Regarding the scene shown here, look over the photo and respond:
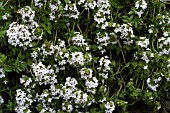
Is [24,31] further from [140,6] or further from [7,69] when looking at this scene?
[140,6]

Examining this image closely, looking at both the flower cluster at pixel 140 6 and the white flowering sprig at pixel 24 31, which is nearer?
the white flowering sprig at pixel 24 31

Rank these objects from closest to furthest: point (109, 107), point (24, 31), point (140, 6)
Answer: point (24, 31) → point (109, 107) → point (140, 6)

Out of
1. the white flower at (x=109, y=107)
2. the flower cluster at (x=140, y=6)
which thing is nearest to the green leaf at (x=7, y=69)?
the white flower at (x=109, y=107)

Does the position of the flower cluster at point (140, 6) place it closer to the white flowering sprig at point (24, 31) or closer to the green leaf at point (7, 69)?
the white flowering sprig at point (24, 31)

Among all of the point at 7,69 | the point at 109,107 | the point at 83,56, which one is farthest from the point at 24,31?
the point at 109,107

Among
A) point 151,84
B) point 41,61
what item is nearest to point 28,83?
point 41,61

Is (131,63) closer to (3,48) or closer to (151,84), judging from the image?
(151,84)

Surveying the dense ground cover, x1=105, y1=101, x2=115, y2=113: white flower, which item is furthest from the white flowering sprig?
x1=105, y1=101, x2=115, y2=113: white flower

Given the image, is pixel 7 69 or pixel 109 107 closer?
pixel 7 69
